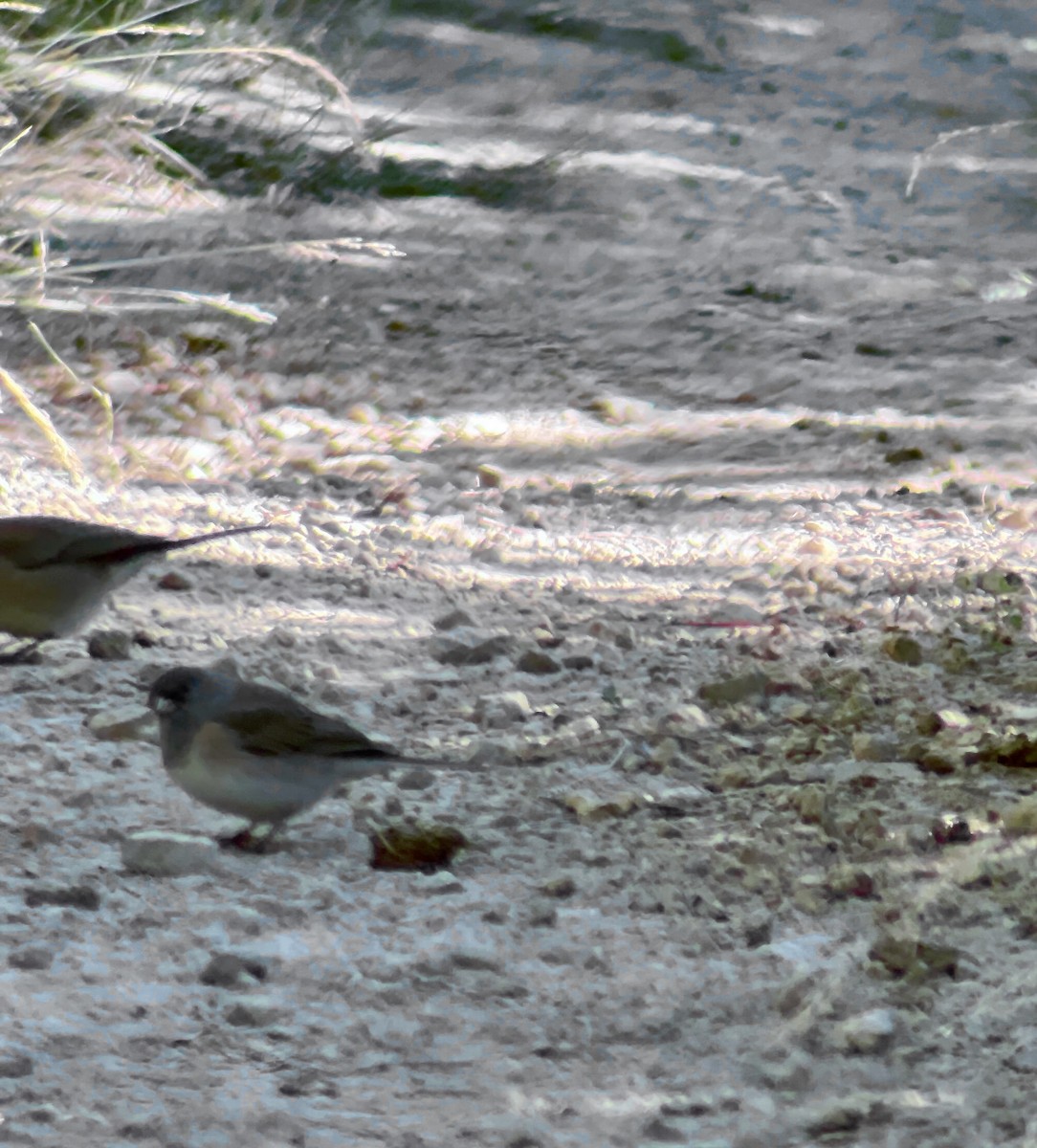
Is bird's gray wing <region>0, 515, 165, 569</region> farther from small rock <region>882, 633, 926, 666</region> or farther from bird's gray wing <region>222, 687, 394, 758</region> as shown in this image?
small rock <region>882, 633, 926, 666</region>

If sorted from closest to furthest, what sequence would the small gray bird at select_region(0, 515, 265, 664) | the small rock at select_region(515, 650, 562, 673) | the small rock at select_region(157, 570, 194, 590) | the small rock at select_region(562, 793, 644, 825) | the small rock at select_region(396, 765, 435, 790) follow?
the small rock at select_region(562, 793, 644, 825) < the small rock at select_region(396, 765, 435, 790) < the small gray bird at select_region(0, 515, 265, 664) < the small rock at select_region(515, 650, 562, 673) < the small rock at select_region(157, 570, 194, 590)

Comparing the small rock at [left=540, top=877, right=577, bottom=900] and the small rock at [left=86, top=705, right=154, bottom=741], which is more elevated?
the small rock at [left=540, top=877, right=577, bottom=900]

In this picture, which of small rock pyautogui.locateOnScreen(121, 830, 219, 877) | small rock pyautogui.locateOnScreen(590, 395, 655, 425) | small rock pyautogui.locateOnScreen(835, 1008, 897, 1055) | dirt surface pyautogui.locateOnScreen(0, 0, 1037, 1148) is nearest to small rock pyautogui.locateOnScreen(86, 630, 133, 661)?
dirt surface pyautogui.locateOnScreen(0, 0, 1037, 1148)

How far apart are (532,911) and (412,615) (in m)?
1.42

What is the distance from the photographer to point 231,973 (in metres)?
2.31

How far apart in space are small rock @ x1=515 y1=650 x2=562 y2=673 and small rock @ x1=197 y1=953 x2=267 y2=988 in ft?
4.43

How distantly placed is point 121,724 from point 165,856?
0.55 m

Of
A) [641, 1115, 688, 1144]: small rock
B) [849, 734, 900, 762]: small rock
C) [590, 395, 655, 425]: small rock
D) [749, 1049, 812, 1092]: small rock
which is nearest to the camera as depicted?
[641, 1115, 688, 1144]: small rock

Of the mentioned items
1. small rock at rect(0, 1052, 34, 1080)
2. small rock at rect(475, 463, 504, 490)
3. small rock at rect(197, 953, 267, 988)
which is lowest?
small rock at rect(475, 463, 504, 490)

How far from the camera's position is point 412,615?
388 cm

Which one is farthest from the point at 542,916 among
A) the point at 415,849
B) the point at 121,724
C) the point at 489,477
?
the point at 489,477

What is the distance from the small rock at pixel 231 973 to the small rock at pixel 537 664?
135cm

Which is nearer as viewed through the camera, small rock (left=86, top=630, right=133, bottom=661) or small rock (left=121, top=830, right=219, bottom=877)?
small rock (left=121, top=830, right=219, bottom=877)

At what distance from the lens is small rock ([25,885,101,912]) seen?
2473mm
